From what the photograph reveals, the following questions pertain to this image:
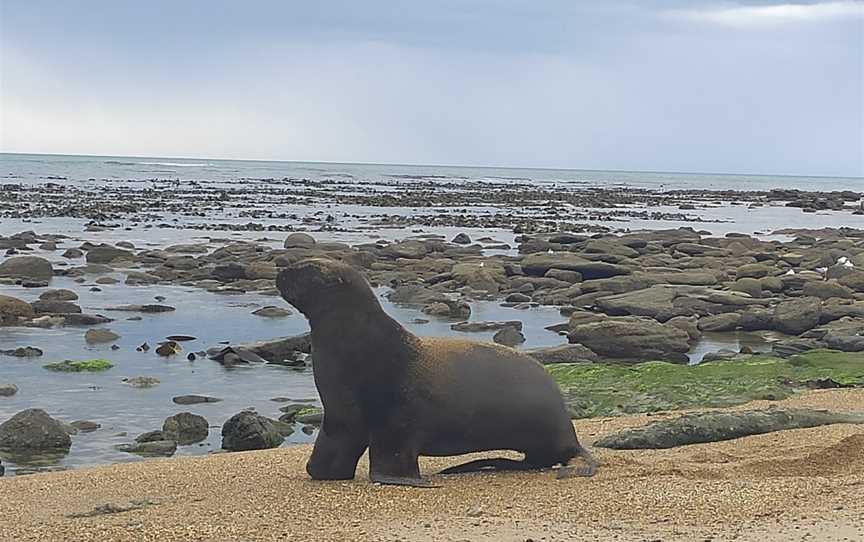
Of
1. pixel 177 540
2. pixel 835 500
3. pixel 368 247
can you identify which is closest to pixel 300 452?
pixel 177 540

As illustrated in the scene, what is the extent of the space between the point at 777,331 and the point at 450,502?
15683 millimetres

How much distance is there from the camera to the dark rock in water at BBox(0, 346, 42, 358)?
17.8 m

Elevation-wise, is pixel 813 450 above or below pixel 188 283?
above

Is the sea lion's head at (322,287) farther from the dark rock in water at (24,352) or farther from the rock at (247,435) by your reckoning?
the dark rock in water at (24,352)

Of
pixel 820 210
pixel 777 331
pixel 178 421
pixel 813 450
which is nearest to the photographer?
pixel 813 450

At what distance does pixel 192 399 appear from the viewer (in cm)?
1485

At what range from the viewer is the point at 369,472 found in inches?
342

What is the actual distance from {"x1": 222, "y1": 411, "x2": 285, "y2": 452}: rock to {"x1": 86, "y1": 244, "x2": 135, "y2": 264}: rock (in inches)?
845

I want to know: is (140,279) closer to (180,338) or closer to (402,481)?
(180,338)

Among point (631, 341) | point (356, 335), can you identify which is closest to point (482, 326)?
point (631, 341)

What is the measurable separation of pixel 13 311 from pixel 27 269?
7.88m

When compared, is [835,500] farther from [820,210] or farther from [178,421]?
[820,210]

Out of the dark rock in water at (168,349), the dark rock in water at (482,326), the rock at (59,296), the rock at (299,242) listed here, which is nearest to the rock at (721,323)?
the dark rock in water at (482,326)

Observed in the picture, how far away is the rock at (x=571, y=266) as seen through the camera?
29500mm
